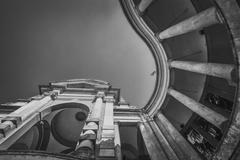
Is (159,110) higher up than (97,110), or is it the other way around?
(97,110)

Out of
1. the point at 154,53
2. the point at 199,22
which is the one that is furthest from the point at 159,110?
the point at 199,22

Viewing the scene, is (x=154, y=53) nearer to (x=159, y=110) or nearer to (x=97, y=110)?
(x=159, y=110)

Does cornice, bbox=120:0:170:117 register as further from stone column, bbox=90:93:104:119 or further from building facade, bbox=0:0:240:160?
stone column, bbox=90:93:104:119

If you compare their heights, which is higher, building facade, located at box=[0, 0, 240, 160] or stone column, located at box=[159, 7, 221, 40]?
stone column, located at box=[159, 7, 221, 40]

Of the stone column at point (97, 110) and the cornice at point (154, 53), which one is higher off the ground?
the cornice at point (154, 53)

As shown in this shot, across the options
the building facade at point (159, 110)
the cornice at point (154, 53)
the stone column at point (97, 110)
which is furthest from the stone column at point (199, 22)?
the stone column at point (97, 110)

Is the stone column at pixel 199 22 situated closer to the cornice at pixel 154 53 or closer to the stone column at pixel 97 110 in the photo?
the cornice at pixel 154 53

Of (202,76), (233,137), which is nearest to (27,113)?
(233,137)

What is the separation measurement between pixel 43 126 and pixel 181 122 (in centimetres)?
1455

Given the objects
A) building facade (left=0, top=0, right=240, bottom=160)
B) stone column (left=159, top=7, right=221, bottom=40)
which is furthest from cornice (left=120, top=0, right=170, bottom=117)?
stone column (left=159, top=7, right=221, bottom=40)

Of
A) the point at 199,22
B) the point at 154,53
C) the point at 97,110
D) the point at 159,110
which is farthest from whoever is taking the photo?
the point at 154,53

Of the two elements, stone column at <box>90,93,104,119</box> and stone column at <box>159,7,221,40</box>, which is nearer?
stone column at <box>159,7,221,40</box>

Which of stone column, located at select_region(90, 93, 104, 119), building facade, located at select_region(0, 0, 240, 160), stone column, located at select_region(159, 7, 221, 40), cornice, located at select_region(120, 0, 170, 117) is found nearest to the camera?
building facade, located at select_region(0, 0, 240, 160)

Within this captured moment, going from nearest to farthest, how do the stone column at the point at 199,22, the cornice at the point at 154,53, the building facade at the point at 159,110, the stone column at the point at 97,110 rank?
the building facade at the point at 159,110 < the stone column at the point at 199,22 < the stone column at the point at 97,110 < the cornice at the point at 154,53
